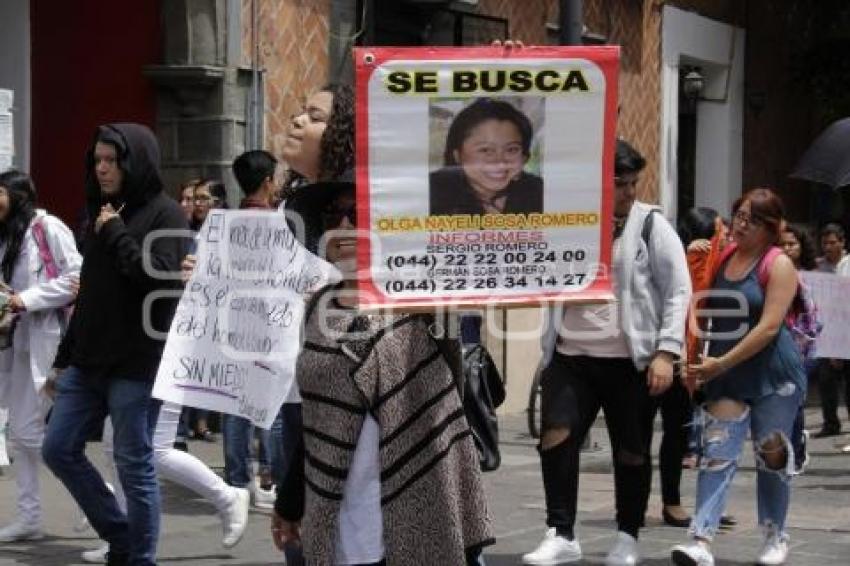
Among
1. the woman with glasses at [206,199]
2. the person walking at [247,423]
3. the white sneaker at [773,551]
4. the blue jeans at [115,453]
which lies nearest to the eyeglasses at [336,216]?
the blue jeans at [115,453]

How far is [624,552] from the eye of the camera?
7.75 m

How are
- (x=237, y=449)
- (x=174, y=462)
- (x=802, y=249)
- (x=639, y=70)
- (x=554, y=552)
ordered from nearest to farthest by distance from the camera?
1. (x=554, y=552)
2. (x=174, y=462)
3. (x=237, y=449)
4. (x=802, y=249)
5. (x=639, y=70)

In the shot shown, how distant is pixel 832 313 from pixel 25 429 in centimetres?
593

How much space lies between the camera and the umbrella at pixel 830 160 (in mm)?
11344

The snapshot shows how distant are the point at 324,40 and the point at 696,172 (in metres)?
9.18

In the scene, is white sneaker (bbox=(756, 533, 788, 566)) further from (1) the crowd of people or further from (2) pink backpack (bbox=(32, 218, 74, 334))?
(2) pink backpack (bbox=(32, 218, 74, 334))

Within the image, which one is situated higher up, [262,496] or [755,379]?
[755,379]

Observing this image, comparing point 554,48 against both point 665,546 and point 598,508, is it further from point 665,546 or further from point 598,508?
point 598,508

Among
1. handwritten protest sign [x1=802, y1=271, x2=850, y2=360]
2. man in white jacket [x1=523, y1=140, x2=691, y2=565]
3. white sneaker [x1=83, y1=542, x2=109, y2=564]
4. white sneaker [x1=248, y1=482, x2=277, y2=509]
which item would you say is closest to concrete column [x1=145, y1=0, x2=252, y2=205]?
white sneaker [x1=248, y1=482, x2=277, y2=509]

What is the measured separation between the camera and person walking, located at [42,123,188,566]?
6914 mm

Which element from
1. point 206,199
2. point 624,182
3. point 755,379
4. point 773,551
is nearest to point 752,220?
point 624,182

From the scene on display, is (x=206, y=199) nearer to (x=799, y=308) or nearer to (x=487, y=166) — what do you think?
(x=799, y=308)

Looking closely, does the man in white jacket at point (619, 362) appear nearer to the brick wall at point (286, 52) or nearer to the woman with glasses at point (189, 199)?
the woman with glasses at point (189, 199)

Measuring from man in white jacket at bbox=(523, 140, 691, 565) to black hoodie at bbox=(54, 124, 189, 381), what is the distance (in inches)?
70.7
